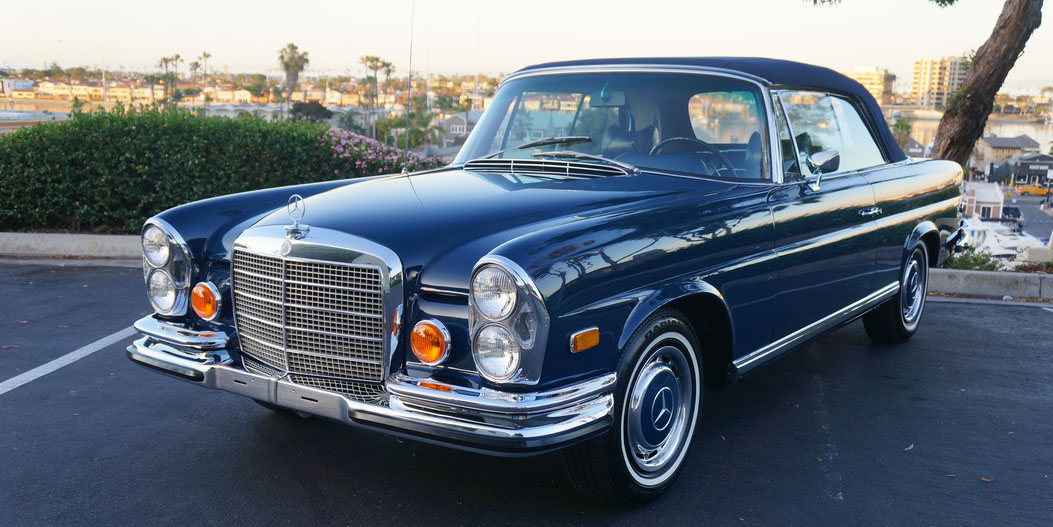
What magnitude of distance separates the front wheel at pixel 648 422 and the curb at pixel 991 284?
5.04 m

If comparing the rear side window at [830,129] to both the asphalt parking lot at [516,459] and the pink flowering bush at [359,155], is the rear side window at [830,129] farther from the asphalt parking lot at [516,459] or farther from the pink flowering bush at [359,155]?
the pink flowering bush at [359,155]

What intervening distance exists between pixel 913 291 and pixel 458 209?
154 inches

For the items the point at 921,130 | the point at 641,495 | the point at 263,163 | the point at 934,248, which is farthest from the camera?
the point at 921,130

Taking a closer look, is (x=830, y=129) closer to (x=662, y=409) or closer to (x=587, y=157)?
(x=587, y=157)

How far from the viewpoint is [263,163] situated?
9148 millimetres

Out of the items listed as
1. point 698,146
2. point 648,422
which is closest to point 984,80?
point 698,146

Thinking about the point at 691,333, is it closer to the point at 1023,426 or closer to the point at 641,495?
the point at 641,495

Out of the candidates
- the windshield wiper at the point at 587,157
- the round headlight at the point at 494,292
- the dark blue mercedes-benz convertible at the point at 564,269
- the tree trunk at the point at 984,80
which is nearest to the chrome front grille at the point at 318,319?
the dark blue mercedes-benz convertible at the point at 564,269

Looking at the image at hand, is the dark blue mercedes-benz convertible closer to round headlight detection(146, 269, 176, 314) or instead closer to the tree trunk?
round headlight detection(146, 269, 176, 314)

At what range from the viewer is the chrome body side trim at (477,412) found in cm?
258

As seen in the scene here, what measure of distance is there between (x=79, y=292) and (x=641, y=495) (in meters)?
5.47

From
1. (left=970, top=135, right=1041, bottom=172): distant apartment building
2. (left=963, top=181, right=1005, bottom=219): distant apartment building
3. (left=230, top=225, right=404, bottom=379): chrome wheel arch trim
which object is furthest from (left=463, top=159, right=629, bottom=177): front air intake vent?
(left=970, top=135, right=1041, bottom=172): distant apartment building

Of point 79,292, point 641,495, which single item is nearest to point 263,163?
point 79,292

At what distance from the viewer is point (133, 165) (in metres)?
8.77
